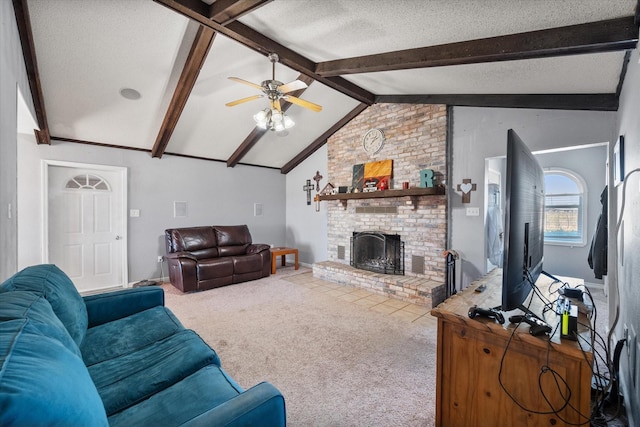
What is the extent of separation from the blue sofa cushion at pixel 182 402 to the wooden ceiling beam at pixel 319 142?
4.73m

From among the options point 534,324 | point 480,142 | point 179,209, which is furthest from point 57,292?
point 480,142

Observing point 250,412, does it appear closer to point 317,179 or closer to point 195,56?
point 195,56

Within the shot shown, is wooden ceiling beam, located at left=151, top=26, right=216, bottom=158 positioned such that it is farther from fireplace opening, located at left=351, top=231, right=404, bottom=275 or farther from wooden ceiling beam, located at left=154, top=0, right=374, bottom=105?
fireplace opening, located at left=351, top=231, right=404, bottom=275

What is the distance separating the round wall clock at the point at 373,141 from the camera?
4.88m

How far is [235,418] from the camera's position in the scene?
922 millimetres

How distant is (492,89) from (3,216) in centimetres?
464

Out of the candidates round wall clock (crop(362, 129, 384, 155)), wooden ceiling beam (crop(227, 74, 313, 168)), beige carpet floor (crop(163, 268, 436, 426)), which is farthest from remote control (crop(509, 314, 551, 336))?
wooden ceiling beam (crop(227, 74, 313, 168))

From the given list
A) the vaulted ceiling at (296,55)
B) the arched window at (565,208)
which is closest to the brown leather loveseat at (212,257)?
the vaulted ceiling at (296,55)

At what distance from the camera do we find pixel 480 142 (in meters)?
3.79

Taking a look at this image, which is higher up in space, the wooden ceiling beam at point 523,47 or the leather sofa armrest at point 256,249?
the wooden ceiling beam at point 523,47

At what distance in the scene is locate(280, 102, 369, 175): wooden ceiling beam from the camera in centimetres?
521

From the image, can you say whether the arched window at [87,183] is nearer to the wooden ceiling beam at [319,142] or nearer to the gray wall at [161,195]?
the gray wall at [161,195]

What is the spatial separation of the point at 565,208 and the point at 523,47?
13.9ft

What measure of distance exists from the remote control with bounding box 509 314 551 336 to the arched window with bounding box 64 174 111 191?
564cm
